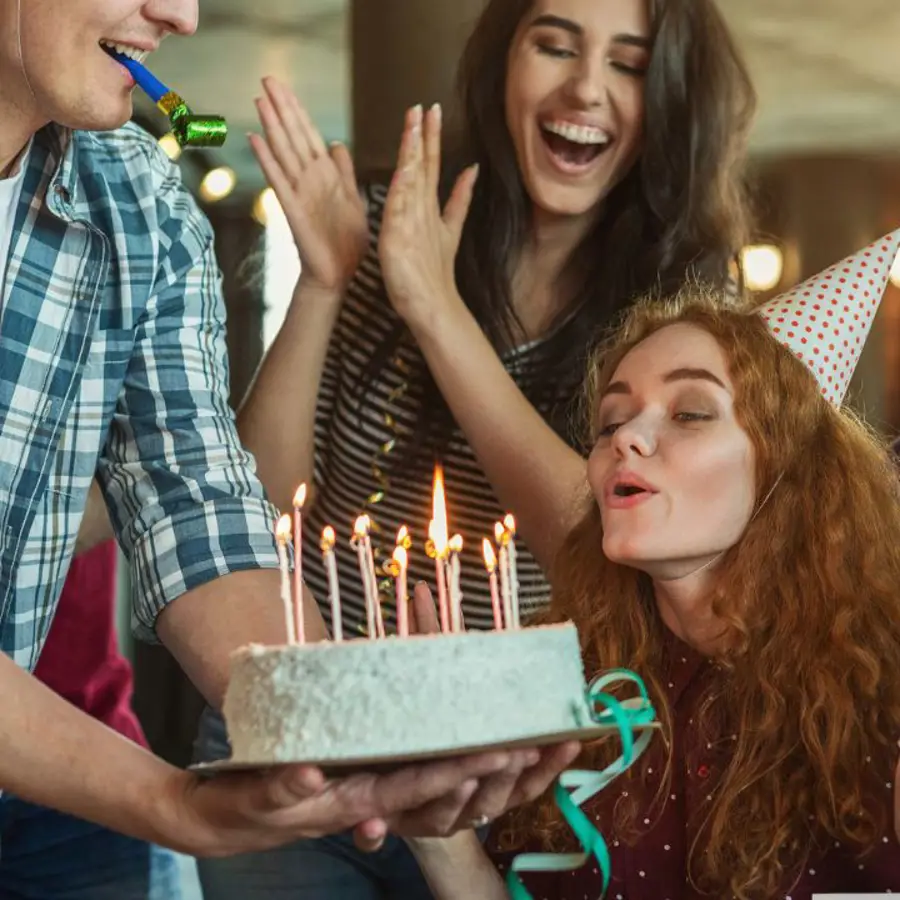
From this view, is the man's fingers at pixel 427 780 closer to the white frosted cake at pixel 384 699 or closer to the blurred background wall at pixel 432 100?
the white frosted cake at pixel 384 699

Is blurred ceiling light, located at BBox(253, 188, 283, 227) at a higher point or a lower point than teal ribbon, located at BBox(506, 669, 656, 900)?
higher

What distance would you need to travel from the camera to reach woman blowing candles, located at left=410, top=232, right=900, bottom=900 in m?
1.65

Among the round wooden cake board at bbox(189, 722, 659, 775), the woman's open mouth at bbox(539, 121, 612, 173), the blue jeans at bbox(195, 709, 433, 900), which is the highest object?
the woman's open mouth at bbox(539, 121, 612, 173)

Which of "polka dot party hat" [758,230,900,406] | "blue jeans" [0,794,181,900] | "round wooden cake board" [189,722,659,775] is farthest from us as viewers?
"polka dot party hat" [758,230,900,406]

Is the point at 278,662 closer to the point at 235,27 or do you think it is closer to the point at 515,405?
the point at 515,405

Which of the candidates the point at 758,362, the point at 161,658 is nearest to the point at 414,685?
the point at 758,362

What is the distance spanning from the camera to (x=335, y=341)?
2.32 metres

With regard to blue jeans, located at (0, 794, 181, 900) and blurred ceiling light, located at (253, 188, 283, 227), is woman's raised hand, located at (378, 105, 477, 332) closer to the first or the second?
blurred ceiling light, located at (253, 188, 283, 227)

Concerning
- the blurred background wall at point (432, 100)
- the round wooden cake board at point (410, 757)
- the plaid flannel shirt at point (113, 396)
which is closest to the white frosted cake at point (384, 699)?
the round wooden cake board at point (410, 757)

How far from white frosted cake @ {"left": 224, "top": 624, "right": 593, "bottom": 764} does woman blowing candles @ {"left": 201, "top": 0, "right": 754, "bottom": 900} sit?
0.95 metres

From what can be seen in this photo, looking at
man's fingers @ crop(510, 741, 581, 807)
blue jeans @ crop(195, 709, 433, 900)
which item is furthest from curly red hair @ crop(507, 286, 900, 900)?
man's fingers @ crop(510, 741, 581, 807)

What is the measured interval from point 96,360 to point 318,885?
716mm

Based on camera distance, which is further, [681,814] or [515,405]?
[515,405]

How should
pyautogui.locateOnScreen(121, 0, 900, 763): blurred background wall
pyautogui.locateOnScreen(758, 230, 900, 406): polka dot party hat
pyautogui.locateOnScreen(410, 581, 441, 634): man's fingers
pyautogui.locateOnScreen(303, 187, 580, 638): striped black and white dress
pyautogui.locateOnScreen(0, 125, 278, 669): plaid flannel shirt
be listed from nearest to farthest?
pyautogui.locateOnScreen(410, 581, 441, 634): man's fingers, pyautogui.locateOnScreen(0, 125, 278, 669): plaid flannel shirt, pyautogui.locateOnScreen(758, 230, 900, 406): polka dot party hat, pyautogui.locateOnScreen(303, 187, 580, 638): striped black and white dress, pyautogui.locateOnScreen(121, 0, 900, 763): blurred background wall
